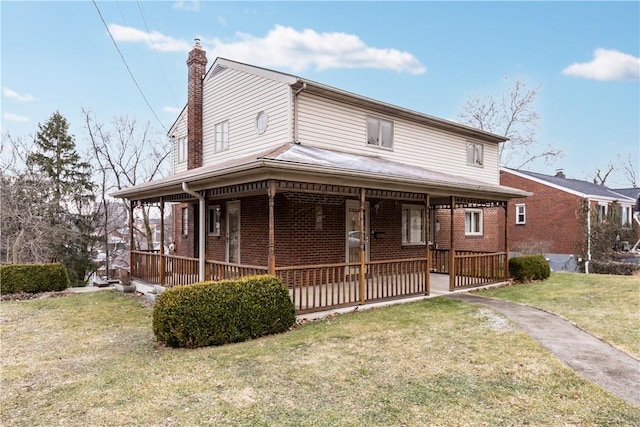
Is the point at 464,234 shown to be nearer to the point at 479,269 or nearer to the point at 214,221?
the point at 479,269

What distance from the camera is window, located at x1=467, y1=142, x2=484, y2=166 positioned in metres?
16.8

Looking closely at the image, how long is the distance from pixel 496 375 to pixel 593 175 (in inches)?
1980

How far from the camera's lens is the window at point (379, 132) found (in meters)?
13.1

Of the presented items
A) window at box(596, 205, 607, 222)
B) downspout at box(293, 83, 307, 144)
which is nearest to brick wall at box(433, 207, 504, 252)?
window at box(596, 205, 607, 222)

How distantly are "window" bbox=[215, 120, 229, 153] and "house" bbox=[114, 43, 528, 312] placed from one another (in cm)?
4

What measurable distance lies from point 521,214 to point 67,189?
27.0m

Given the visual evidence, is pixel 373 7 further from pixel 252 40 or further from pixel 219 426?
pixel 219 426

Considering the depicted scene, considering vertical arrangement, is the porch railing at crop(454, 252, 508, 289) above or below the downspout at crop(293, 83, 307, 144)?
below

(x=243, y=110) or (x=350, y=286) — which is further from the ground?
(x=243, y=110)

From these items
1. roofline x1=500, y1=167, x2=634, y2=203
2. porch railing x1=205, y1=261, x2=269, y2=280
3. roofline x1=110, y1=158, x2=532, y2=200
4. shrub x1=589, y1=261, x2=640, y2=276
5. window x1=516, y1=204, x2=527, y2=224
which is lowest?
shrub x1=589, y1=261, x2=640, y2=276

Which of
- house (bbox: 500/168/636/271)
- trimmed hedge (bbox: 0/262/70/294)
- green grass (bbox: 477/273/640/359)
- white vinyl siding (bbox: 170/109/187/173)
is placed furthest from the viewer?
house (bbox: 500/168/636/271)

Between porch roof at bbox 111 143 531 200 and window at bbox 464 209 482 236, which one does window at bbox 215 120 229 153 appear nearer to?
porch roof at bbox 111 143 531 200

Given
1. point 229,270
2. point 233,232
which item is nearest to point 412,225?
point 233,232

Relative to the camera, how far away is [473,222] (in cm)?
1912
